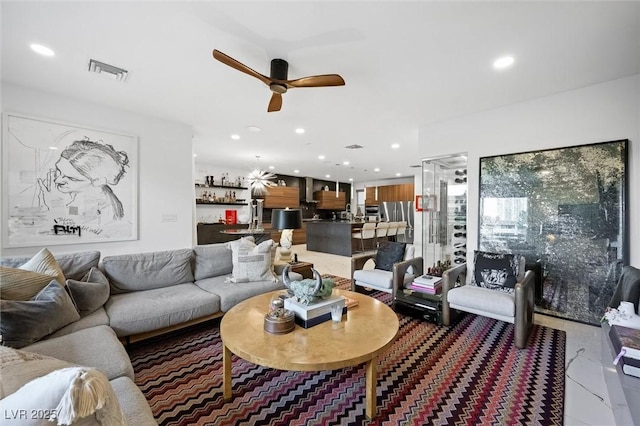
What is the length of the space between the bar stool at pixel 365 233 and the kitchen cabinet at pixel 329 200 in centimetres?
374

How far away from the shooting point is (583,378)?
1.96 meters

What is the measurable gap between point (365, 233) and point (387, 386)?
222 inches

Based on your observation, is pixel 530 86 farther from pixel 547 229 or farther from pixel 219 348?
pixel 219 348

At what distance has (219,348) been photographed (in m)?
2.35

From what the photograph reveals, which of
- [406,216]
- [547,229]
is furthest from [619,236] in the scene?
[406,216]

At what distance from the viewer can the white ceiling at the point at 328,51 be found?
180 centimetres

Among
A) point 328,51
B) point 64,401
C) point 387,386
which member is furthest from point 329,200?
point 64,401

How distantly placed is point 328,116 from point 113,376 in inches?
138

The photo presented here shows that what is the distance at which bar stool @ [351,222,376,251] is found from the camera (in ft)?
23.9

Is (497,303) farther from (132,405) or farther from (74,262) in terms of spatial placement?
(74,262)

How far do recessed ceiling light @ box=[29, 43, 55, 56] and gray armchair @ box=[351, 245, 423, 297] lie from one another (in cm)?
375

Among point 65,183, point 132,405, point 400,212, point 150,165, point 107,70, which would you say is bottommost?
point 132,405

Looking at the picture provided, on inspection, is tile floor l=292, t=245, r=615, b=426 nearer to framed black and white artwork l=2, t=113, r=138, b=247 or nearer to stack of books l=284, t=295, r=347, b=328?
stack of books l=284, t=295, r=347, b=328

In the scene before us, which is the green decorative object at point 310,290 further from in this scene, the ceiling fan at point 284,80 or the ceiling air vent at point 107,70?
the ceiling air vent at point 107,70
